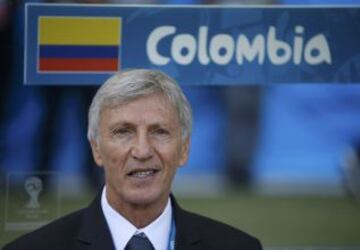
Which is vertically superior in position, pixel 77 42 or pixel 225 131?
pixel 77 42

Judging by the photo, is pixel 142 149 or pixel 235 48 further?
pixel 235 48

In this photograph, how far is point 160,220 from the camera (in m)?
2.53

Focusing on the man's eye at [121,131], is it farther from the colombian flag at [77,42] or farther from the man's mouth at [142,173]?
the colombian flag at [77,42]

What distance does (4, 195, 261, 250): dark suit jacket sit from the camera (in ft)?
8.21

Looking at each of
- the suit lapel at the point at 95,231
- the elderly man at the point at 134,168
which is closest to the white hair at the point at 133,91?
the elderly man at the point at 134,168

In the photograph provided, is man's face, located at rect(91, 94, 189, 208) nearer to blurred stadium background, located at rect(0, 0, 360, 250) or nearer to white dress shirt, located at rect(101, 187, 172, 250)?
white dress shirt, located at rect(101, 187, 172, 250)

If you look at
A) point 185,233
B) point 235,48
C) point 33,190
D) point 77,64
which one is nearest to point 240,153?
point 235,48

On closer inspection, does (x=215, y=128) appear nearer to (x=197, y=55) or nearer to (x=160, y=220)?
(x=197, y=55)

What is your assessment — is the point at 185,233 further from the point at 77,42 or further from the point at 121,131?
the point at 77,42

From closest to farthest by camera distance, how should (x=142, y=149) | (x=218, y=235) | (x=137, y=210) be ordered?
(x=142, y=149), (x=137, y=210), (x=218, y=235)

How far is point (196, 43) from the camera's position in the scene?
360 centimetres

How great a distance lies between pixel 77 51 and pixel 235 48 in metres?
0.66

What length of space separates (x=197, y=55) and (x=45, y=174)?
80 centimetres

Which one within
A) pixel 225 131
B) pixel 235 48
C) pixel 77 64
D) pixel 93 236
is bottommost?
pixel 93 236
